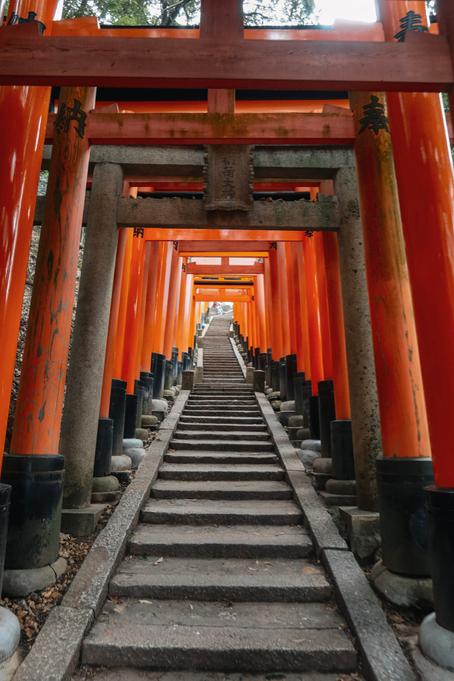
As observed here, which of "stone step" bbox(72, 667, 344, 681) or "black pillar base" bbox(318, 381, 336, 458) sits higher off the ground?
"black pillar base" bbox(318, 381, 336, 458)

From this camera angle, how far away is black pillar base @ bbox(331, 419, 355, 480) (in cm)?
484

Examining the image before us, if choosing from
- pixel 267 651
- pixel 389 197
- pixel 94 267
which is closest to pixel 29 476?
pixel 267 651

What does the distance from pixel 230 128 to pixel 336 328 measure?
2768 mm

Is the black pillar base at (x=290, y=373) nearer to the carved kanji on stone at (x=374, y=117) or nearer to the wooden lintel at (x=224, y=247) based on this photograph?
the wooden lintel at (x=224, y=247)

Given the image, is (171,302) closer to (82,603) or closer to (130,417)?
(130,417)

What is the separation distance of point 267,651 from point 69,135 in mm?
4876

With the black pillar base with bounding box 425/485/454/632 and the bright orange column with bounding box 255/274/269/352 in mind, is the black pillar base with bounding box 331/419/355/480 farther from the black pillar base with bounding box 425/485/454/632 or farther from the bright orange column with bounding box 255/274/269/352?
the bright orange column with bounding box 255/274/269/352

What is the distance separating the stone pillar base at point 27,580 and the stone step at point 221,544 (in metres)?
0.79

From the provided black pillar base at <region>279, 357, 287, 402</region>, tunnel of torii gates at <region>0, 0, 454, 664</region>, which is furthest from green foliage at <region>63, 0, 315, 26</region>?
black pillar base at <region>279, 357, 287, 402</region>

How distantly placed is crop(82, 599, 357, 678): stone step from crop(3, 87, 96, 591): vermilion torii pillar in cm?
82

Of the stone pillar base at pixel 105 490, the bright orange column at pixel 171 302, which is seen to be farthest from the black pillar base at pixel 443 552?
the bright orange column at pixel 171 302

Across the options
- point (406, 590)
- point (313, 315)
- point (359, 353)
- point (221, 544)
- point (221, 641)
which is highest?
point (313, 315)

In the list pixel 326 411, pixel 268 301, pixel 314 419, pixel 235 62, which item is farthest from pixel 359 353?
pixel 268 301

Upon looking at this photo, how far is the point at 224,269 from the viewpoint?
45.0 feet
